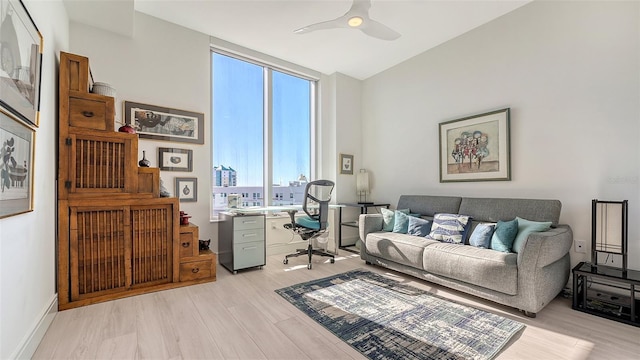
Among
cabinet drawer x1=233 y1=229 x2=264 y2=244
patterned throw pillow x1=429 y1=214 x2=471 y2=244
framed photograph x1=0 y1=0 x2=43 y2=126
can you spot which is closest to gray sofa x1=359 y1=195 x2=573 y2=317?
patterned throw pillow x1=429 y1=214 x2=471 y2=244

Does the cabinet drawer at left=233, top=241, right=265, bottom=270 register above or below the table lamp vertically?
below

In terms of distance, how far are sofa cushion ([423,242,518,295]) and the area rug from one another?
0.80ft

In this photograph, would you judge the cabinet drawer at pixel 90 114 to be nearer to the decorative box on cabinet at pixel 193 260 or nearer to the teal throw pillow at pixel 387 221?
the decorative box on cabinet at pixel 193 260

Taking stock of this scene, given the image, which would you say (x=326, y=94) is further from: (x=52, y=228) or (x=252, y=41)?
(x=52, y=228)

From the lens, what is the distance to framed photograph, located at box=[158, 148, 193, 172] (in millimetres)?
3234

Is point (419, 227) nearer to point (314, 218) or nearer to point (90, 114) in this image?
point (314, 218)

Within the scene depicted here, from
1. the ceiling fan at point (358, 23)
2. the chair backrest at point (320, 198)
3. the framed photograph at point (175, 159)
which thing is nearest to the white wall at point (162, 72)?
the framed photograph at point (175, 159)

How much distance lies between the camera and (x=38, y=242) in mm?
1819

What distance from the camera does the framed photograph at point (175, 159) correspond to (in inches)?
127

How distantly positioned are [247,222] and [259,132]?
161cm

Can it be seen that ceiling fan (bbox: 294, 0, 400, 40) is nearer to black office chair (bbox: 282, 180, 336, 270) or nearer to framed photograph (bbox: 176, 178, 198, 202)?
black office chair (bbox: 282, 180, 336, 270)

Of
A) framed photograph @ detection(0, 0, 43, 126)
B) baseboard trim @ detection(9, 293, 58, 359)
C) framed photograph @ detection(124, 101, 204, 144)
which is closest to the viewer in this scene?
framed photograph @ detection(0, 0, 43, 126)

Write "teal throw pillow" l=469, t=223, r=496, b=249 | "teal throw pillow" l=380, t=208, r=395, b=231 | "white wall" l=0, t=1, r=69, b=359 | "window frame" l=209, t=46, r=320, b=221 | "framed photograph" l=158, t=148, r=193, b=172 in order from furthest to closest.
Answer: "window frame" l=209, t=46, r=320, b=221 < "teal throw pillow" l=380, t=208, r=395, b=231 < "framed photograph" l=158, t=148, r=193, b=172 < "teal throw pillow" l=469, t=223, r=496, b=249 < "white wall" l=0, t=1, r=69, b=359

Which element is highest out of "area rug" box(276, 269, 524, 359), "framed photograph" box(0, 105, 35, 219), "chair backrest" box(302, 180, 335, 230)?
"framed photograph" box(0, 105, 35, 219)
